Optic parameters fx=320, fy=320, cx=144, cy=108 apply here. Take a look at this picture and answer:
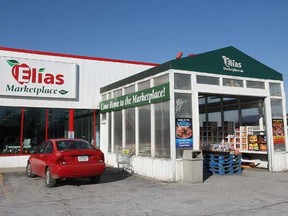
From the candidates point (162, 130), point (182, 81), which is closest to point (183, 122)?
point (162, 130)

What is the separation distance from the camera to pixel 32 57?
56.9 ft

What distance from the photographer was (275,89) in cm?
1473

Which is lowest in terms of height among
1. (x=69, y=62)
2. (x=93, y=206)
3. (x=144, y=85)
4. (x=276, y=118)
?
(x=93, y=206)

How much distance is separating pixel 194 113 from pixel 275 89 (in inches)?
202

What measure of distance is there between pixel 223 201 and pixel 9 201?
548cm

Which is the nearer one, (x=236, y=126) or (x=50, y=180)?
(x=50, y=180)

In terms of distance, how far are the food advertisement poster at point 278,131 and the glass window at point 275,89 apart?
1.24 metres

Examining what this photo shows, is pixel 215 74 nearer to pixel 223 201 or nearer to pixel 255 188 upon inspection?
pixel 255 188

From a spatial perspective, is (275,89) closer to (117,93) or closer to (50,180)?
(117,93)

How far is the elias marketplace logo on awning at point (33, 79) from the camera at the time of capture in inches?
646

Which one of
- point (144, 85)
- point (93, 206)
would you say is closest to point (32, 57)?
point (144, 85)

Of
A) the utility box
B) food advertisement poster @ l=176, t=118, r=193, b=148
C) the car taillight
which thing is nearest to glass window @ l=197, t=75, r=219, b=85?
food advertisement poster @ l=176, t=118, r=193, b=148

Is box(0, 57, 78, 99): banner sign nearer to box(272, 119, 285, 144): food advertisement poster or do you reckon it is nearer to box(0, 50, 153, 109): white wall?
box(0, 50, 153, 109): white wall

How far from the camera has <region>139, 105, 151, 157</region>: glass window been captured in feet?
42.4
